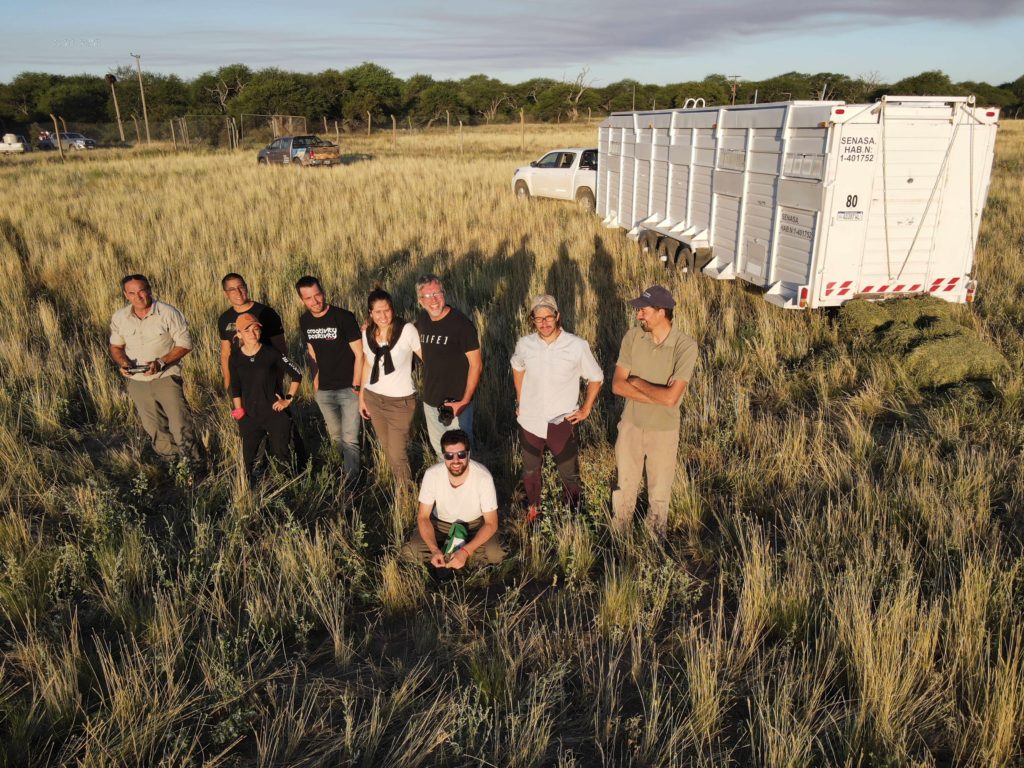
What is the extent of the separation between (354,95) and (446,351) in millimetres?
65041

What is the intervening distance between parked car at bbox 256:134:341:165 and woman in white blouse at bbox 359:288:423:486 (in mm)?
25956

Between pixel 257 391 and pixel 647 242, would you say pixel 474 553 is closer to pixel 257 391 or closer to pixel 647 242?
pixel 257 391

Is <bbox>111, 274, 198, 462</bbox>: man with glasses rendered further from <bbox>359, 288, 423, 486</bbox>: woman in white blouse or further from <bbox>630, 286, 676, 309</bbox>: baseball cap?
<bbox>630, 286, 676, 309</bbox>: baseball cap

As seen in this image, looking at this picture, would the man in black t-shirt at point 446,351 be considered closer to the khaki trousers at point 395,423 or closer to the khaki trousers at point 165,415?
the khaki trousers at point 395,423

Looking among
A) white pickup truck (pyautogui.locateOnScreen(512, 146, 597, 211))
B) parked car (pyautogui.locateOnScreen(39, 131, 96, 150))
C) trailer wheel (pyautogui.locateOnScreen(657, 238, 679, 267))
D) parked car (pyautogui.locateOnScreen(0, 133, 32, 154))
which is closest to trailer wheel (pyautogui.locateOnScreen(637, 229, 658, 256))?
trailer wheel (pyautogui.locateOnScreen(657, 238, 679, 267))

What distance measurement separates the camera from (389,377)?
4.82m

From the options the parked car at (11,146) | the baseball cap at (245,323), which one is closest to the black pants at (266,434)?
the baseball cap at (245,323)

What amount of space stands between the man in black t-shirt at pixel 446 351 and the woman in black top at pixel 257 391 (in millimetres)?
1046

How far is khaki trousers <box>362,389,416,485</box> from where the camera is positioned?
488cm

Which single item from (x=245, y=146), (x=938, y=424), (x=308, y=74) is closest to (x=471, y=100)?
(x=308, y=74)

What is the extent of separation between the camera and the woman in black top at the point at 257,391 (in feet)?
16.0

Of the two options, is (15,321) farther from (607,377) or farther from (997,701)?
(997,701)

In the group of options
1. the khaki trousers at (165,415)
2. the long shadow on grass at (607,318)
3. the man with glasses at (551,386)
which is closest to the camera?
the man with glasses at (551,386)

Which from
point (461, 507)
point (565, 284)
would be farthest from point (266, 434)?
point (565, 284)
